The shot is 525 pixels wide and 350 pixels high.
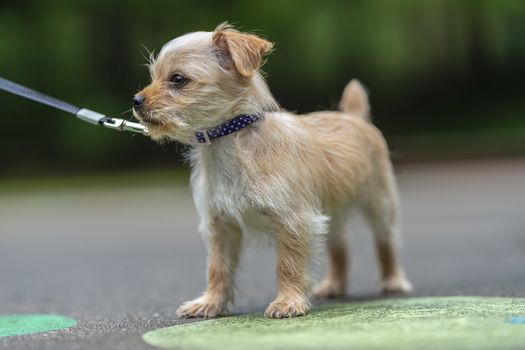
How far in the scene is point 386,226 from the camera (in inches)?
255

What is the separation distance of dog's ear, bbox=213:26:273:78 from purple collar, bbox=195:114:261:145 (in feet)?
0.87

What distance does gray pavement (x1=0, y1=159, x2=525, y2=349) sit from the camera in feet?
19.7

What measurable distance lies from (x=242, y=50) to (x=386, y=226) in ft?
7.25

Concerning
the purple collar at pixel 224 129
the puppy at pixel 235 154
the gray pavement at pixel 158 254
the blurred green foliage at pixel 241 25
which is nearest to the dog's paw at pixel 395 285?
the gray pavement at pixel 158 254

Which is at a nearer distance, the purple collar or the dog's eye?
the dog's eye

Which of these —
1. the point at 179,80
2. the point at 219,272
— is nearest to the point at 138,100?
the point at 179,80

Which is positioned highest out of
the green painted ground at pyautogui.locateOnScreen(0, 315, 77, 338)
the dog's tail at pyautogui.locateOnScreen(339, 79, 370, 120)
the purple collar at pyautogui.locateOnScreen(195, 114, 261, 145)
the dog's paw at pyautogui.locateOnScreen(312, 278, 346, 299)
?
the dog's tail at pyautogui.locateOnScreen(339, 79, 370, 120)

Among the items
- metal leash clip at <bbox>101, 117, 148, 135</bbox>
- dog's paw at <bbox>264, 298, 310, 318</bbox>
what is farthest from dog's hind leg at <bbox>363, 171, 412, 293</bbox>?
metal leash clip at <bbox>101, 117, 148, 135</bbox>

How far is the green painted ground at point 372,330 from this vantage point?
3.87m

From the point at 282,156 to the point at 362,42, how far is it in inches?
649

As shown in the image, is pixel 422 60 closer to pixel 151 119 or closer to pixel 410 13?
pixel 410 13

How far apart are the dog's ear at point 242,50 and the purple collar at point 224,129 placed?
27 cm

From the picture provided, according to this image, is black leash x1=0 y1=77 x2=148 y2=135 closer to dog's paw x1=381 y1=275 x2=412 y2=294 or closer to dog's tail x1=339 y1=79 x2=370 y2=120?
dog's tail x1=339 y1=79 x2=370 y2=120

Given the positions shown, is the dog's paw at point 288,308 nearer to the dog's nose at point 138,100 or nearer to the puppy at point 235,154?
the puppy at point 235,154
